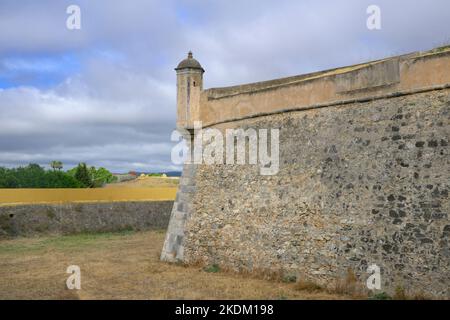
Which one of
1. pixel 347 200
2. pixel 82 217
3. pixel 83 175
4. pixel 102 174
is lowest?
pixel 82 217

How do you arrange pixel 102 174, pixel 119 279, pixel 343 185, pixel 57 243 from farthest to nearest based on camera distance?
pixel 102 174 → pixel 57 243 → pixel 119 279 → pixel 343 185

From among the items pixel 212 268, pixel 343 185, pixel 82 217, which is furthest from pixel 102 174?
pixel 343 185

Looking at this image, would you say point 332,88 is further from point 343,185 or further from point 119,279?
point 119,279

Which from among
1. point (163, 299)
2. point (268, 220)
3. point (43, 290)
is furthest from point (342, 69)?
point (43, 290)

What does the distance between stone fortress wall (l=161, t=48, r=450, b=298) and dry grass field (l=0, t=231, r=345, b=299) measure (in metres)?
0.69

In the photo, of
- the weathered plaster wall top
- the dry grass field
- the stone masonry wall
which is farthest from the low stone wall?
the weathered plaster wall top

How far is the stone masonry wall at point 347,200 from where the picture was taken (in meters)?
7.25

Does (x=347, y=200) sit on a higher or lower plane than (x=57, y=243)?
higher

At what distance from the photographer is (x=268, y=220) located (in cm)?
948

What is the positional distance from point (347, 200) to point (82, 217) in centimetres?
1463

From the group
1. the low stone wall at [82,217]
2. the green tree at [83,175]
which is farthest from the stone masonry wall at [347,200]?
the green tree at [83,175]

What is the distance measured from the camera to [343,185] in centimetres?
840

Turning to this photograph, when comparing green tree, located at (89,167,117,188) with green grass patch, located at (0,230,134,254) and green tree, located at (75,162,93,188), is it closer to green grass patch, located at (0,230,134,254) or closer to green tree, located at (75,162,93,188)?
green tree, located at (75,162,93,188)
